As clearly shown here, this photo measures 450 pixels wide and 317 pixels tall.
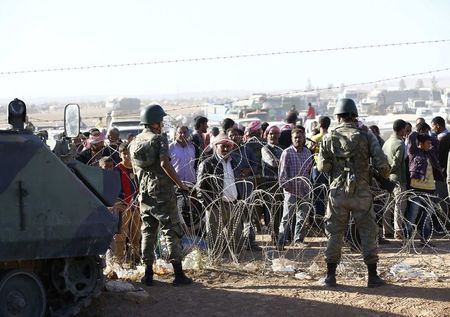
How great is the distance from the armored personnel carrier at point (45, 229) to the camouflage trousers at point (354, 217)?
2418mm

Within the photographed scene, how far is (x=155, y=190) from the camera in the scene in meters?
9.41

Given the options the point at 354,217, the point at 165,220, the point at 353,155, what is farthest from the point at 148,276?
the point at 353,155

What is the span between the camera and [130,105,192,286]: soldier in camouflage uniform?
9.36 metres

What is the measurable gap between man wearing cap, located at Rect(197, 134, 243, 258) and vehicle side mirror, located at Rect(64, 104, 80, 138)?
9.86 ft

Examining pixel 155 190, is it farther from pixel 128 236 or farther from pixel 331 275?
pixel 331 275

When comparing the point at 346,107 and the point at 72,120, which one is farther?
the point at 346,107

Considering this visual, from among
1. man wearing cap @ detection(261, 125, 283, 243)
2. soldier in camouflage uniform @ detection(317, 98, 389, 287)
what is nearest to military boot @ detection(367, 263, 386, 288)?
soldier in camouflage uniform @ detection(317, 98, 389, 287)

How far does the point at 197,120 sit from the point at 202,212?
533cm

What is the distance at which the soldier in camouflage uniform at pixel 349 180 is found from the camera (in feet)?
30.0

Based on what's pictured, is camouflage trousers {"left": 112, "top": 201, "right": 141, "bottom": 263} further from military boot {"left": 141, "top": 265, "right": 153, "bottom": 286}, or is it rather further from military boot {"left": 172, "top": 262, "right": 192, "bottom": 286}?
military boot {"left": 172, "top": 262, "right": 192, "bottom": 286}

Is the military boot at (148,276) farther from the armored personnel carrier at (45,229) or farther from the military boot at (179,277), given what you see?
the armored personnel carrier at (45,229)

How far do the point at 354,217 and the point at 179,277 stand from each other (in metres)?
1.99

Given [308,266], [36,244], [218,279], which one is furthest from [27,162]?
[308,266]

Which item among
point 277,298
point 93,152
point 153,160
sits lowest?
point 277,298
